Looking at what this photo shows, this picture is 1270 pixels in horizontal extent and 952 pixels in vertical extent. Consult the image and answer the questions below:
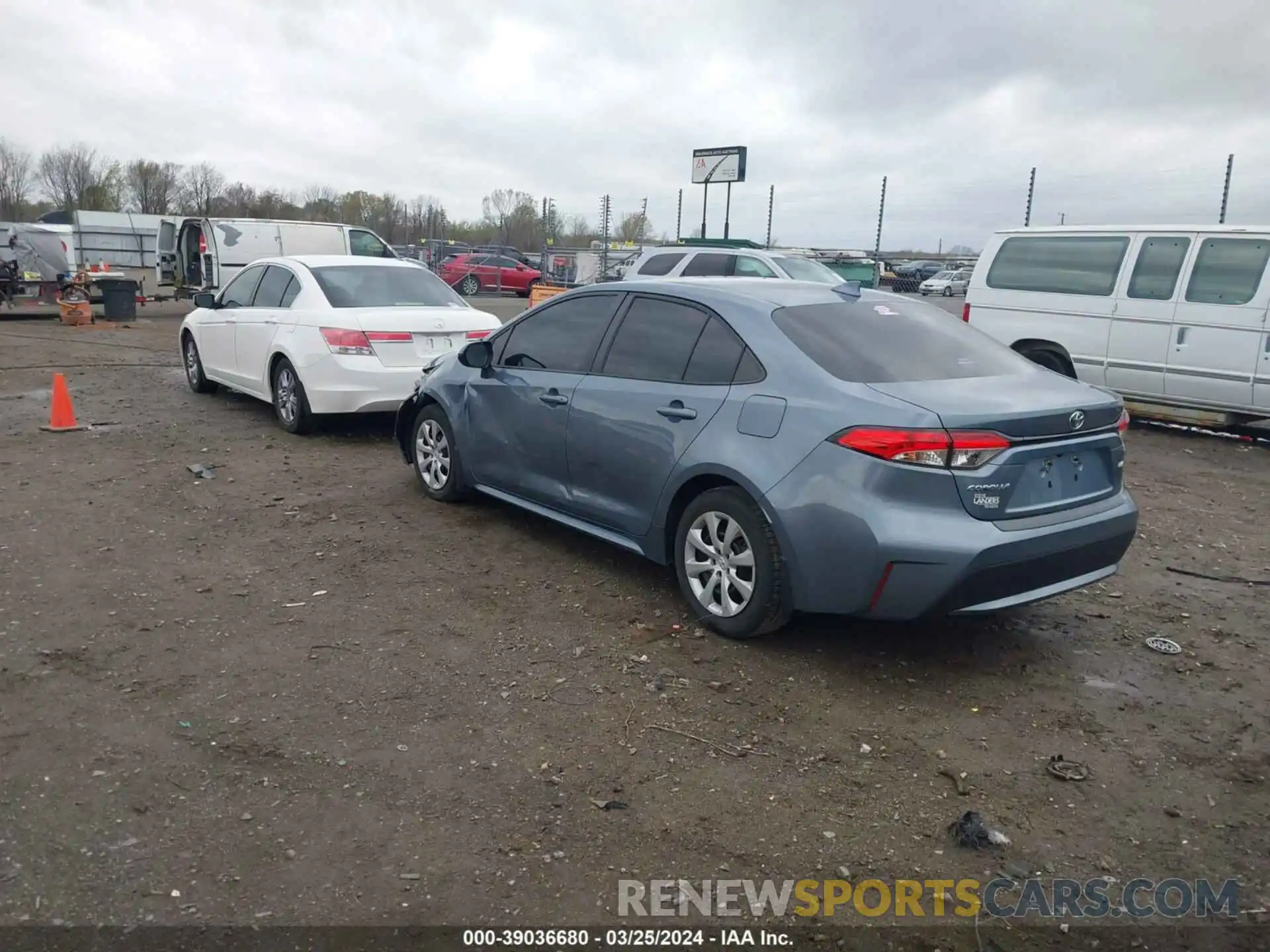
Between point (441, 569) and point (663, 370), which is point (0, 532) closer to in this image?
point (441, 569)

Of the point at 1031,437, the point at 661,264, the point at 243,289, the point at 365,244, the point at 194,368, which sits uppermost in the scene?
the point at 365,244

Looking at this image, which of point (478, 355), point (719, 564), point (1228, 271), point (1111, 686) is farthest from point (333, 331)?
point (1228, 271)

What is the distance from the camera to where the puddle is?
431cm

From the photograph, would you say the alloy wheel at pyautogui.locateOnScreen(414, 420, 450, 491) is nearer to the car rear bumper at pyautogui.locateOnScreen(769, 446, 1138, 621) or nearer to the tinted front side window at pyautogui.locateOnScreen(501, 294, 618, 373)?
the tinted front side window at pyautogui.locateOnScreen(501, 294, 618, 373)

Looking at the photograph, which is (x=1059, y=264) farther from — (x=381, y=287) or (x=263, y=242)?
(x=263, y=242)

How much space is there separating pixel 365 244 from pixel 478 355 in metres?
16.5

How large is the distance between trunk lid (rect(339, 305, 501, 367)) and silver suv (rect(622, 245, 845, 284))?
4951 millimetres

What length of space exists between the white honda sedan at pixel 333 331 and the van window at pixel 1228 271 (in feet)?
21.9

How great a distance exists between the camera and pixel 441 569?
566cm

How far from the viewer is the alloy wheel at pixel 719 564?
Result: 4551 mm

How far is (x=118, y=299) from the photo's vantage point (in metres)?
20.9

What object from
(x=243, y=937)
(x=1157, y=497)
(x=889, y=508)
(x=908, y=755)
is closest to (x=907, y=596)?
(x=889, y=508)

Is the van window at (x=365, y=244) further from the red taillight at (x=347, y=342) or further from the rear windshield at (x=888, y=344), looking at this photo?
the rear windshield at (x=888, y=344)


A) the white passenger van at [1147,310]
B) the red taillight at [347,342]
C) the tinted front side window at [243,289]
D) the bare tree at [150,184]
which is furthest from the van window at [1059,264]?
the bare tree at [150,184]
